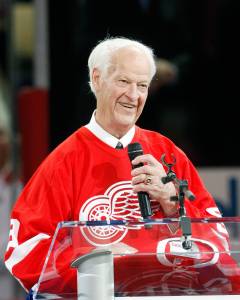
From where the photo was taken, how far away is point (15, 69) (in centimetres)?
559

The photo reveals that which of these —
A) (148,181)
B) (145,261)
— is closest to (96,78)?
(148,181)

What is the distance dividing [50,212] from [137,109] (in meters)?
0.38

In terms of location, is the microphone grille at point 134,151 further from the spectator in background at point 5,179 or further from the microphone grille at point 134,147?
the spectator in background at point 5,179

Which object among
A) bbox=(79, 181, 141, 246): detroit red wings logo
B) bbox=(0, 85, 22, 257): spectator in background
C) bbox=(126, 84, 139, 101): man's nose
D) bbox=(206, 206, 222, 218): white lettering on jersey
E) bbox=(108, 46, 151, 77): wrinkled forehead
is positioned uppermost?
bbox=(108, 46, 151, 77): wrinkled forehead

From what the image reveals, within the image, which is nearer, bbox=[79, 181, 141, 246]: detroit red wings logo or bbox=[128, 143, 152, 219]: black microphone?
bbox=[128, 143, 152, 219]: black microphone

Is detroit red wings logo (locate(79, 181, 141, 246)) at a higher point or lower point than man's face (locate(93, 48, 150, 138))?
lower

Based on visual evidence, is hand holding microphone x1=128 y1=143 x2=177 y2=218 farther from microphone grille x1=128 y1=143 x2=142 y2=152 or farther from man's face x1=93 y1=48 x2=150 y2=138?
man's face x1=93 y1=48 x2=150 y2=138

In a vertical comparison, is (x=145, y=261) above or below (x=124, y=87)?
below

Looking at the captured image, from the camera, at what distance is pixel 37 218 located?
2570 millimetres

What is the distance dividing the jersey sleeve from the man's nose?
0.83 feet

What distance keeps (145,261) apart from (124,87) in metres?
0.57

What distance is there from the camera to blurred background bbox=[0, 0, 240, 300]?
541 centimetres

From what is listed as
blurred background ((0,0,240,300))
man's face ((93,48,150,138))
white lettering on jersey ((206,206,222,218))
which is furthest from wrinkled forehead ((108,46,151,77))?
blurred background ((0,0,240,300))

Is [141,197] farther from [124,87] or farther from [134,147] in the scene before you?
[124,87]
